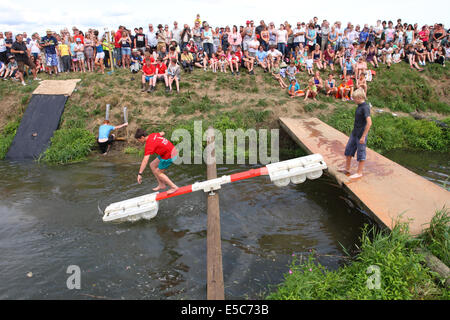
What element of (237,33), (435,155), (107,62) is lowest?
(435,155)

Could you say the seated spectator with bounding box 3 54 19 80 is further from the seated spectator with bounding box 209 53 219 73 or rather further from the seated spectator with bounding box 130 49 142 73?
the seated spectator with bounding box 209 53 219 73

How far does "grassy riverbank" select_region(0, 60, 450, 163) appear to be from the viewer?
11.7m

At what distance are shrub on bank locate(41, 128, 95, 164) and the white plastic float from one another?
561 centimetres

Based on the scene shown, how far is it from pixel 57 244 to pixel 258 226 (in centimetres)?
383

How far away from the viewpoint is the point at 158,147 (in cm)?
661

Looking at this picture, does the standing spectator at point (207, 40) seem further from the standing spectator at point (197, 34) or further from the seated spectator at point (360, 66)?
the seated spectator at point (360, 66)

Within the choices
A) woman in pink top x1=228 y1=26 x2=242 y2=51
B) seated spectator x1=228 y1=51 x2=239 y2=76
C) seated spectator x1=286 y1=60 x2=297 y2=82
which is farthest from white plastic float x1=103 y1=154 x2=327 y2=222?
woman in pink top x1=228 y1=26 x2=242 y2=51

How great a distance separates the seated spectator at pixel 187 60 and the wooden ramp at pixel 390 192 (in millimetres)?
8481

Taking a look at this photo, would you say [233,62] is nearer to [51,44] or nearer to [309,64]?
[309,64]

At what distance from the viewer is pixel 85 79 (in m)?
13.8

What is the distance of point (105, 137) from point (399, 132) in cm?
1099
